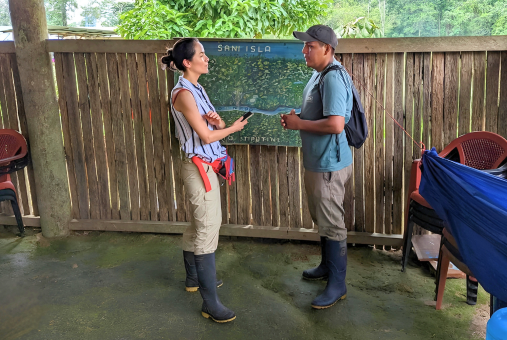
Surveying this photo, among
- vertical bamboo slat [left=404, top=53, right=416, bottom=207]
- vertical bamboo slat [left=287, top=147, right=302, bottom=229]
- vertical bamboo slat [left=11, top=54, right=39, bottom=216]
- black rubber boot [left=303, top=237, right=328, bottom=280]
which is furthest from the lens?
vertical bamboo slat [left=11, top=54, right=39, bottom=216]

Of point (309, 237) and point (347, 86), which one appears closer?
point (347, 86)

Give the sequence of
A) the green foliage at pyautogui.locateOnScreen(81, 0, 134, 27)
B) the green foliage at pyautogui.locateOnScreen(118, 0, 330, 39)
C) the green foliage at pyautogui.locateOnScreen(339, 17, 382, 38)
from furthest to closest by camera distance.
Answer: the green foliage at pyautogui.locateOnScreen(81, 0, 134, 27)
the green foliage at pyautogui.locateOnScreen(339, 17, 382, 38)
the green foliage at pyautogui.locateOnScreen(118, 0, 330, 39)

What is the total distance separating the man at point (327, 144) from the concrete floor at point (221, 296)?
0.29m

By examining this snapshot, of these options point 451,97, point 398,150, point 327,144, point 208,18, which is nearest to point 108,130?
point 327,144

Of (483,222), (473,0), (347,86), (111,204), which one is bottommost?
(111,204)

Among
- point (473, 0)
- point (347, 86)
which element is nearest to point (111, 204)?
point (347, 86)

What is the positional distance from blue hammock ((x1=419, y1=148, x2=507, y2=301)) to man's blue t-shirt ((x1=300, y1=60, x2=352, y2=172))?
561mm

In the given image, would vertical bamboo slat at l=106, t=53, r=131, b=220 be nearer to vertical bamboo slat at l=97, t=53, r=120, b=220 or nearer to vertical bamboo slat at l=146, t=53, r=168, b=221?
vertical bamboo slat at l=97, t=53, r=120, b=220

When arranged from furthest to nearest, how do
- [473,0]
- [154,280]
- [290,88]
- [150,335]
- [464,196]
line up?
1. [473,0]
2. [290,88]
3. [154,280]
4. [150,335]
5. [464,196]

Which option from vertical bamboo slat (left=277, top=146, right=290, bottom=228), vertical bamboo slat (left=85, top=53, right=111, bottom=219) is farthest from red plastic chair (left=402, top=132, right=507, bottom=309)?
vertical bamboo slat (left=85, top=53, right=111, bottom=219)

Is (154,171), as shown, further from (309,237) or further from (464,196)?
(464,196)

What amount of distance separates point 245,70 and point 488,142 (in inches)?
80.8

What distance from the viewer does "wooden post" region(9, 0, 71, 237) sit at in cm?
409

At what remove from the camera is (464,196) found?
229cm
